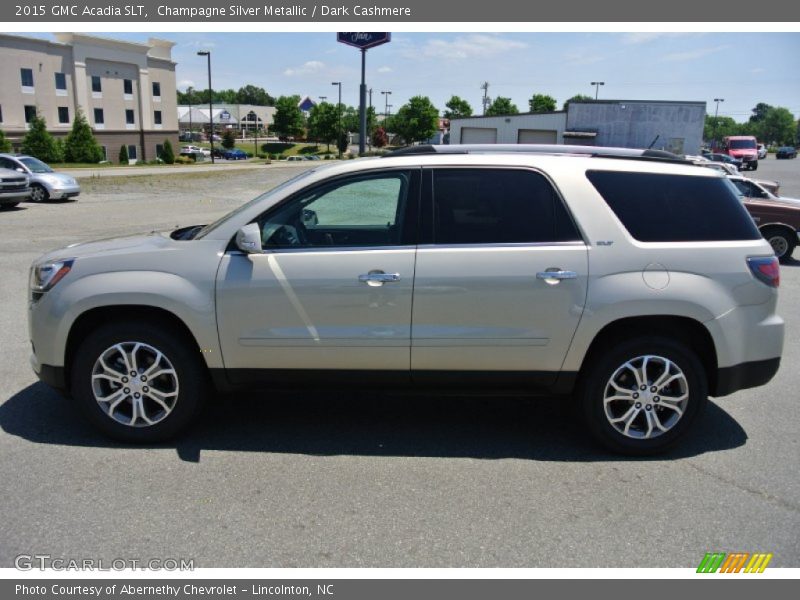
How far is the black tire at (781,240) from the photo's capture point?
12661 mm

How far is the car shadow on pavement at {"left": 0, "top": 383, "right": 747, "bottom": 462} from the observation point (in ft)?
14.3

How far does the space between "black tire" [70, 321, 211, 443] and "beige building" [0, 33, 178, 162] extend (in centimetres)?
6111

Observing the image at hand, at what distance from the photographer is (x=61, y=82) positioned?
6097 centimetres

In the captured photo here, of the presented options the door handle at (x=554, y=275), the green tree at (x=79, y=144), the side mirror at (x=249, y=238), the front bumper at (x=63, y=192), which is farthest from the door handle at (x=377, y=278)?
the green tree at (x=79, y=144)

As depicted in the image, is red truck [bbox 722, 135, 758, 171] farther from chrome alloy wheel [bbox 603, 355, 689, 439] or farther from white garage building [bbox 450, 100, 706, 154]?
chrome alloy wheel [bbox 603, 355, 689, 439]

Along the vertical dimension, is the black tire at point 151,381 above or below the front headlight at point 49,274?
below

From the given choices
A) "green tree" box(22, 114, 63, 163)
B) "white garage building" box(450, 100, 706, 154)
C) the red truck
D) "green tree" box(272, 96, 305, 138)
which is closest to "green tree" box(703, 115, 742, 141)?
"green tree" box(272, 96, 305, 138)

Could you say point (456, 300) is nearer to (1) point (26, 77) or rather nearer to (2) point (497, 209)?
(2) point (497, 209)

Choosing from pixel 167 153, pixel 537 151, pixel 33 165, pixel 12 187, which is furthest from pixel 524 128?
pixel 537 151

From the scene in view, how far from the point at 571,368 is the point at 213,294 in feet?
7.50

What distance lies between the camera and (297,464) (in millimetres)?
4129

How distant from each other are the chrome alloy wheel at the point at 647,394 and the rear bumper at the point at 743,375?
9.8 inches

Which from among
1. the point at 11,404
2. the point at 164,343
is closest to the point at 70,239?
the point at 11,404

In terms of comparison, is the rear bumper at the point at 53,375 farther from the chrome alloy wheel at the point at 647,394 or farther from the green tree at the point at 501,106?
the green tree at the point at 501,106
